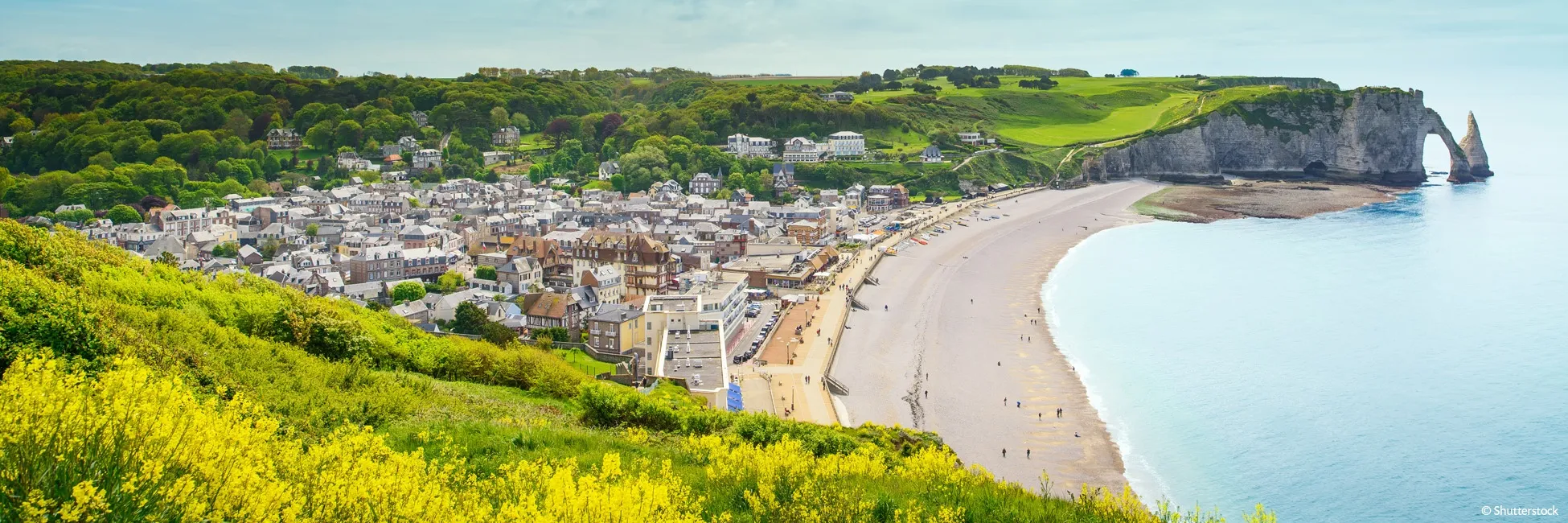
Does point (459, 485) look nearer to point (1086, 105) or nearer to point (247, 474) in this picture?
point (247, 474)

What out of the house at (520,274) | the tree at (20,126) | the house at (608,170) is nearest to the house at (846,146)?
the house at (608,170)

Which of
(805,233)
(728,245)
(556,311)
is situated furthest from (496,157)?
(556,311)

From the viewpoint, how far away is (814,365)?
31.7 metres

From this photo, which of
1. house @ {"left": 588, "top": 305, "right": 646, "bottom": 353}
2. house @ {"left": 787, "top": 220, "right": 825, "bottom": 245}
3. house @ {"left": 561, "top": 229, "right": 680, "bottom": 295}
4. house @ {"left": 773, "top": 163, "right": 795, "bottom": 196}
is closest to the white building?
house @ {"left": 773, "top": 163, "right": 795, "bottom": 196}

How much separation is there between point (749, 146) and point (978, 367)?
5818 centimetres

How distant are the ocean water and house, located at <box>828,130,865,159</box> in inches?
1268

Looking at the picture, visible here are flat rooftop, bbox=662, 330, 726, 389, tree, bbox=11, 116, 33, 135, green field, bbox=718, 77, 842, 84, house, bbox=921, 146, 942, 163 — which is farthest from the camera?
green field, bbox=718, 77, 842, 84

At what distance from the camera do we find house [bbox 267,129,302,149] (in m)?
87.3

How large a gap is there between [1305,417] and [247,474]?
26.4 meters

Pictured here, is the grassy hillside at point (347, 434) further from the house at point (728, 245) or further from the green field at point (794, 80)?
the green field at point (794, 80)

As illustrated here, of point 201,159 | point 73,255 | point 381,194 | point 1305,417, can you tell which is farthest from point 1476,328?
point 201,159

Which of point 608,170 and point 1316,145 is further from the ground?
point 1316,145

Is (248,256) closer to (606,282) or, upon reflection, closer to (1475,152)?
(606,282)

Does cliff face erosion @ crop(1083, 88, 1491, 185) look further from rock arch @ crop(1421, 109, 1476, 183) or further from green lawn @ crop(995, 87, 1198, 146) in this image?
green lawn @ crop(995, 87, 1198, 146)
